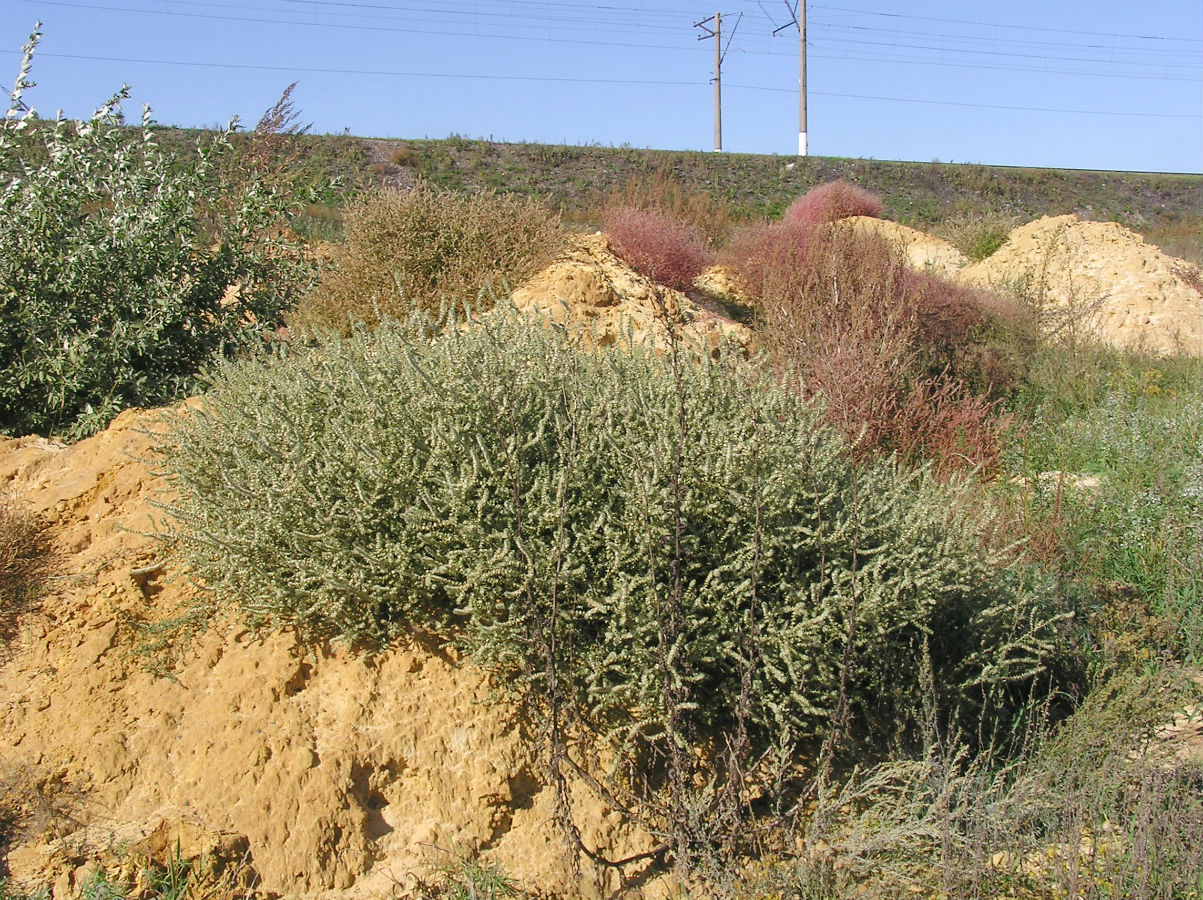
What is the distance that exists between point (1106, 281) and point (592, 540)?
1114cm

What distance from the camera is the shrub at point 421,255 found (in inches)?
279

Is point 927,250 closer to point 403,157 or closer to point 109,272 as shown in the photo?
point 109,272

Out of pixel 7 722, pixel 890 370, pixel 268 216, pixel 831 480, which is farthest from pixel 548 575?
pixel 890 370

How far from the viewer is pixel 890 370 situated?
699 cm

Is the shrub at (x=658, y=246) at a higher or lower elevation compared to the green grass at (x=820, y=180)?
lower

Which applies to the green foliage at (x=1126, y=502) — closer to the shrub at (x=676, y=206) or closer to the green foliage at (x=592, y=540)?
the green foliage at (x=592, y=540)

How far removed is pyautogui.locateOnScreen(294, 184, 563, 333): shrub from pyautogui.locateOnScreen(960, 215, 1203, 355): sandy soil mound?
558 cm

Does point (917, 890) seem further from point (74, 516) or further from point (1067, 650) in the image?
point (74, 516)

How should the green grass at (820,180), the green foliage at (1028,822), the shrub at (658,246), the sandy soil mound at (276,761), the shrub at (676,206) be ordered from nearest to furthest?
the green foliage at (1028,822) < the sandy soil mound at (276,761) < the shrub at (658,246) < the shrub at (676,206) < the green grass at (820,180)

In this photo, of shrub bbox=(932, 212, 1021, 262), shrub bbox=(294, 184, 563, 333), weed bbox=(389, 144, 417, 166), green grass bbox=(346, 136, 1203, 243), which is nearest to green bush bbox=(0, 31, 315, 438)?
shrub bbox=(294, 184, 563, 333)

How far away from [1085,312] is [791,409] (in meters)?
7.45

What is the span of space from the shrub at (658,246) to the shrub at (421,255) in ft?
4.94

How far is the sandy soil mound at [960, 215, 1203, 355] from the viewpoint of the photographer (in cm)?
1084

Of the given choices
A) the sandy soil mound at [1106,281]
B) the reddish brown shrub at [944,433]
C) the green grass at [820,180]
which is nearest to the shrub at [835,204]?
the sandy soil mound at [1106,281]
